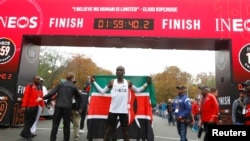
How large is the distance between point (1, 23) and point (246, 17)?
955 cm

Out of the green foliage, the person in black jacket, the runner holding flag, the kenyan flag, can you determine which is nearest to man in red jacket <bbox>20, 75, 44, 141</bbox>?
the person in black jacket

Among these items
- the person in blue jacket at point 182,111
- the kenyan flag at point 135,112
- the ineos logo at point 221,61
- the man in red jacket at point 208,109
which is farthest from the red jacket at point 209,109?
the ineos logo at point 221,61

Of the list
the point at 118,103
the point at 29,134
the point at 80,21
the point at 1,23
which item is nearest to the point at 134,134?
the point at 118,103

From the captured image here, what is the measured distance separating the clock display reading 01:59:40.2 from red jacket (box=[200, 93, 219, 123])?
4.94 metres

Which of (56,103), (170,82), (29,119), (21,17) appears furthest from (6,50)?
(170,82)

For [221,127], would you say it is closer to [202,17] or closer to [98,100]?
[98,100]

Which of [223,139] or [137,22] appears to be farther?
[137,22]

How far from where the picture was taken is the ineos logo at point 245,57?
11.1m

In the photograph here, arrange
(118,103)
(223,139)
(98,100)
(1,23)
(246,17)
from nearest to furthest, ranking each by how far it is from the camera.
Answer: (223,139) → (118,103) → (98,100) → (246,17) → (1,23)

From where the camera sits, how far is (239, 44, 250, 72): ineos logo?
1106 cm

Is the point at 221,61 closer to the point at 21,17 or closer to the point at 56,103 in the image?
the point at 56,103

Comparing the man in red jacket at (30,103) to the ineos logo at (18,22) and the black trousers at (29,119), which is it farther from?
the ineos logo at (18,22)

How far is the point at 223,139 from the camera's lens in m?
3.60

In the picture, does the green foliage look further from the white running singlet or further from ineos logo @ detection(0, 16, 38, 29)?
the white running singlet
